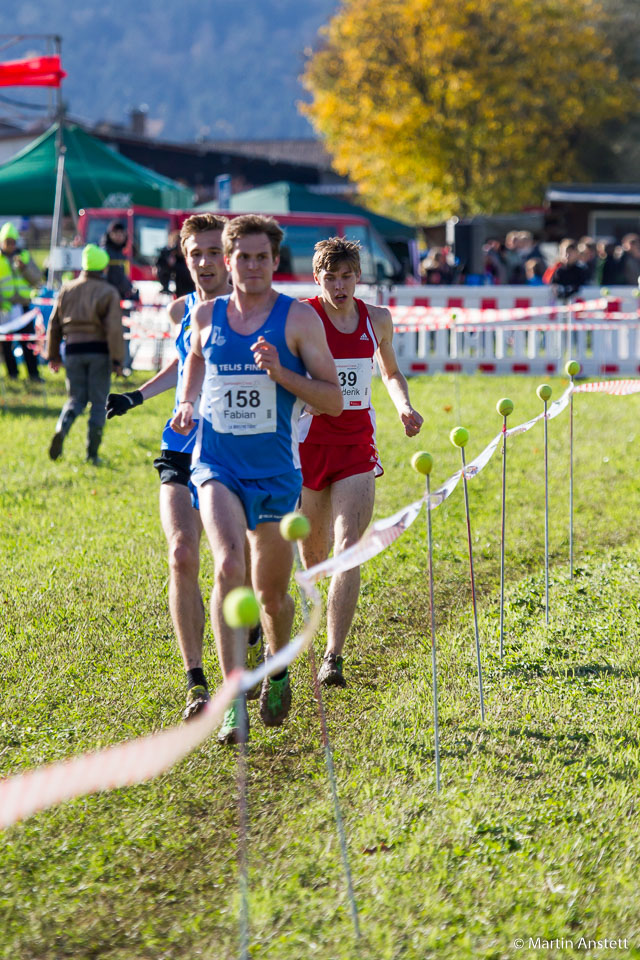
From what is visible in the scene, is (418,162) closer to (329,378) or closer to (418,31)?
(418,31)

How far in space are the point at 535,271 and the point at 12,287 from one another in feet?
32.9

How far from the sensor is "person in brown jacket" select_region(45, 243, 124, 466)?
37.4 ft

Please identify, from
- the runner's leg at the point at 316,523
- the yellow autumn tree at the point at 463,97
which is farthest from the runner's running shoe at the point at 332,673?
the yellow autumn tree at the point at 463,97

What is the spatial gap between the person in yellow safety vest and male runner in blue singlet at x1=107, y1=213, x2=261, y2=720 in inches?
475

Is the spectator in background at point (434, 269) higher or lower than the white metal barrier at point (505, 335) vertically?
higher

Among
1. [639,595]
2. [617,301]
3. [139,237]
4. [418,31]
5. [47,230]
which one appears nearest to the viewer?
[639,595]

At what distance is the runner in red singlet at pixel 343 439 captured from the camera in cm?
577

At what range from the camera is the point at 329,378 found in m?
4.93

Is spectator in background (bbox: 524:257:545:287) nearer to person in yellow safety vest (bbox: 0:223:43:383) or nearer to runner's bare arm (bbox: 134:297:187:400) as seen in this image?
person in yellow safety vest (bbox: 0:223:43:383)

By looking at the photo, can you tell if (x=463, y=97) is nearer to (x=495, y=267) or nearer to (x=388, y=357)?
(x=495, y=267)

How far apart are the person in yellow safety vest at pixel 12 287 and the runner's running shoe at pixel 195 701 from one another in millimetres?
12965

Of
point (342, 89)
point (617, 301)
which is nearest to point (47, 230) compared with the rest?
point (342, 89)

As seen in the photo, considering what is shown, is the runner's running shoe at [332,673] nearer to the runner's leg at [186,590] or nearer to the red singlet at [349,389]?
the runner's leg at [186,590]

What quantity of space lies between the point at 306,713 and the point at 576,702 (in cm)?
118
